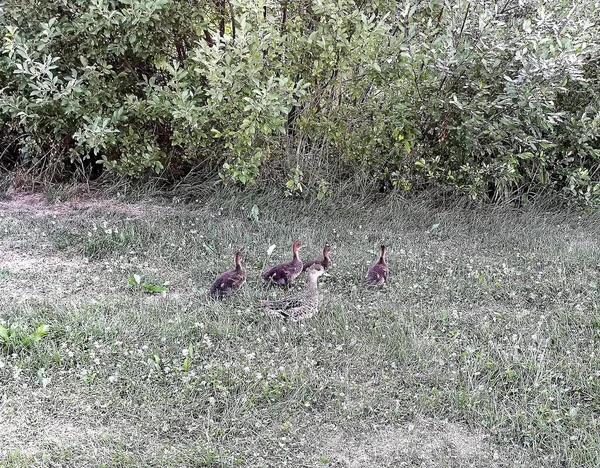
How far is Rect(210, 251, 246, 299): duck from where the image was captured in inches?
182

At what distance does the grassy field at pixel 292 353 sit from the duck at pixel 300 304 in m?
0.09

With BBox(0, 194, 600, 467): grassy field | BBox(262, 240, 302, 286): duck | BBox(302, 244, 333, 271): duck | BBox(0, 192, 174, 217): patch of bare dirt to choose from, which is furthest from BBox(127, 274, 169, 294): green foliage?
BBox(0, 192, 174, 217): patch of bare dirt

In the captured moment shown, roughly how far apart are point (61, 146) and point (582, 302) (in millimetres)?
5314

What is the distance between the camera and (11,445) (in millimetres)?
3111

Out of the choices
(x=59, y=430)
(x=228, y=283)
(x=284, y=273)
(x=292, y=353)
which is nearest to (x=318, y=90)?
(x=284, y=273)

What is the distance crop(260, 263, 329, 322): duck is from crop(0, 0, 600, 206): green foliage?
195 cm

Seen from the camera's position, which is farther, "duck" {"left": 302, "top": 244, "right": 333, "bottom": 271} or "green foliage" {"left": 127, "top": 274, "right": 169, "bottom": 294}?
"duck" {"left": 302, "top": 244, "right": 333, "bottom": 271}

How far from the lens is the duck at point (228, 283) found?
462 centimetres

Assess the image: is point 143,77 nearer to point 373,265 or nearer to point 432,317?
point 373,265

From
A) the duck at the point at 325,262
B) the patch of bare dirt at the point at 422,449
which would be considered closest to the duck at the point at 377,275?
the duck at the point at 325,262

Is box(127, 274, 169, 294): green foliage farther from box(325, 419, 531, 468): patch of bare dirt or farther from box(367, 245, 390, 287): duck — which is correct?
box(325, 419, 531, 468): patch of bare dirt

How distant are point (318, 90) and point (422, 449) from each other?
13.9 feet

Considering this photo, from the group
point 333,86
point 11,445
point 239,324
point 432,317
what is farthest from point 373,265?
point 11,445

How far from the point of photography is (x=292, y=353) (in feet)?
12.9
